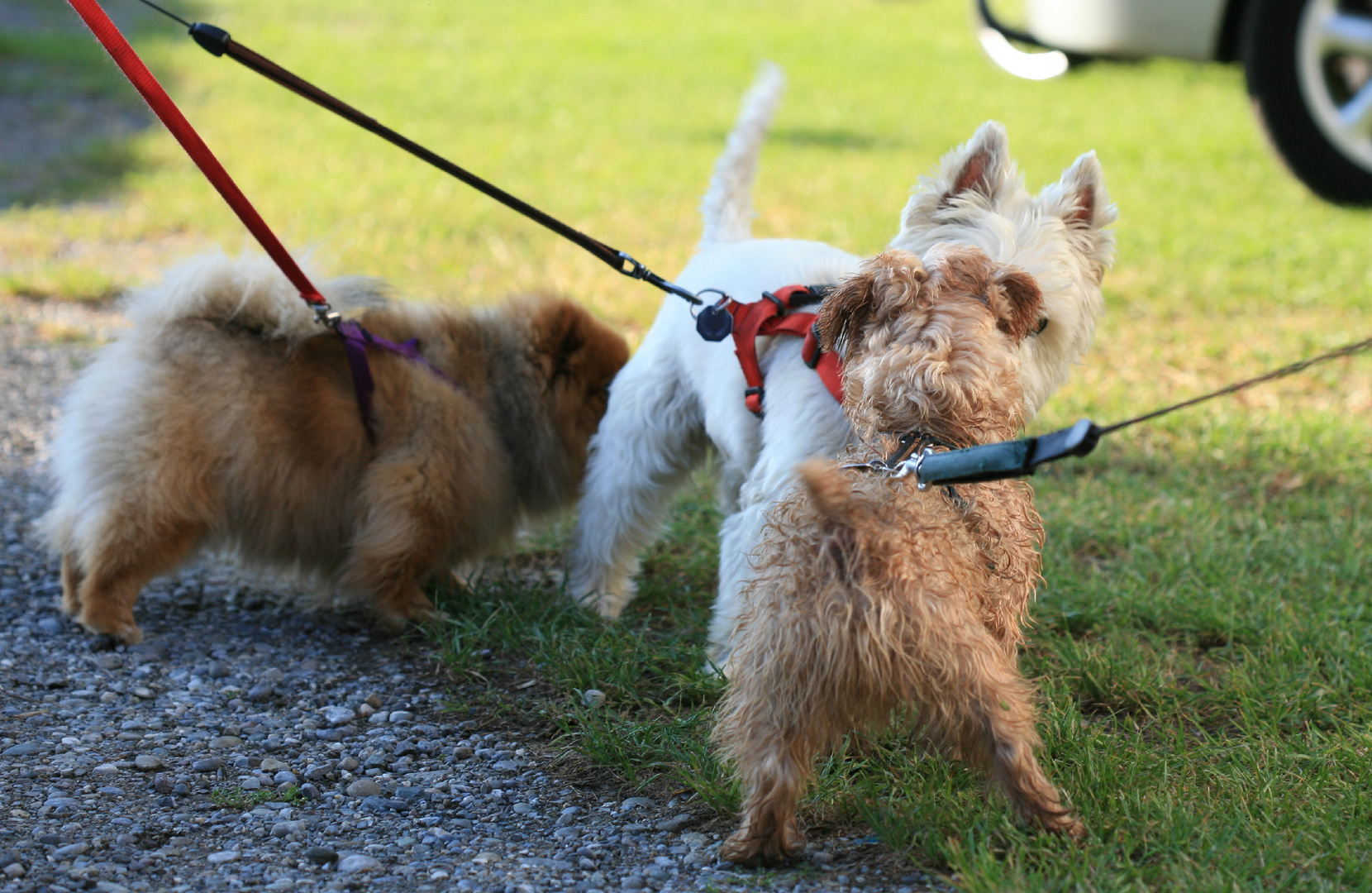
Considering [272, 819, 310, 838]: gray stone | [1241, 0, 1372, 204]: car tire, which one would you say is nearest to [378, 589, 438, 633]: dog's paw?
[272, 819, 310, 838]: gray stone

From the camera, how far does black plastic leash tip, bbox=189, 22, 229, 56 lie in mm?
2783

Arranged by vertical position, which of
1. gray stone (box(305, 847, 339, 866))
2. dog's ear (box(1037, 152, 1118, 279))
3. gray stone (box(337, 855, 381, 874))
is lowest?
gray stone (box(305, 847, 339, 866))

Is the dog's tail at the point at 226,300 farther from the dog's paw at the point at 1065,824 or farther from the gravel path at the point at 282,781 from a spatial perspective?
the dog's paw at the point at 1065,824

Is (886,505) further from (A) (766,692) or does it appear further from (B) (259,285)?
(B) (259,285)

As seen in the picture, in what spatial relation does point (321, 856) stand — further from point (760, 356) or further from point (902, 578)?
point (760, 356)

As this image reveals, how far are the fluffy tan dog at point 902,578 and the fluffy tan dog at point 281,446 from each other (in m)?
1.46

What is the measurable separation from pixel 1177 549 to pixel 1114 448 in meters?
0.95

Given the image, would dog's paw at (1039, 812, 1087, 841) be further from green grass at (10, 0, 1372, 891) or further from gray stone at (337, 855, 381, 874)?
gray stone at (337, 855, 381, 874)

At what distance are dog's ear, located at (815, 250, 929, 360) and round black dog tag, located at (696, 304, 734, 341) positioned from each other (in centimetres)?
63

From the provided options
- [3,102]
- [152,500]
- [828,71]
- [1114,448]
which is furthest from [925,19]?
[152,500]

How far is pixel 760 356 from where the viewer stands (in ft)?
9.04

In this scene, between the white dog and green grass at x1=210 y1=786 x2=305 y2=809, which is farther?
the white dog

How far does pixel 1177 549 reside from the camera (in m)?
3.69

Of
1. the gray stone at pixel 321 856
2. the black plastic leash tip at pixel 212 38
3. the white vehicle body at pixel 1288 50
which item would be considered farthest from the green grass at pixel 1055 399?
the black plastic leash tip at pixel 212 38
